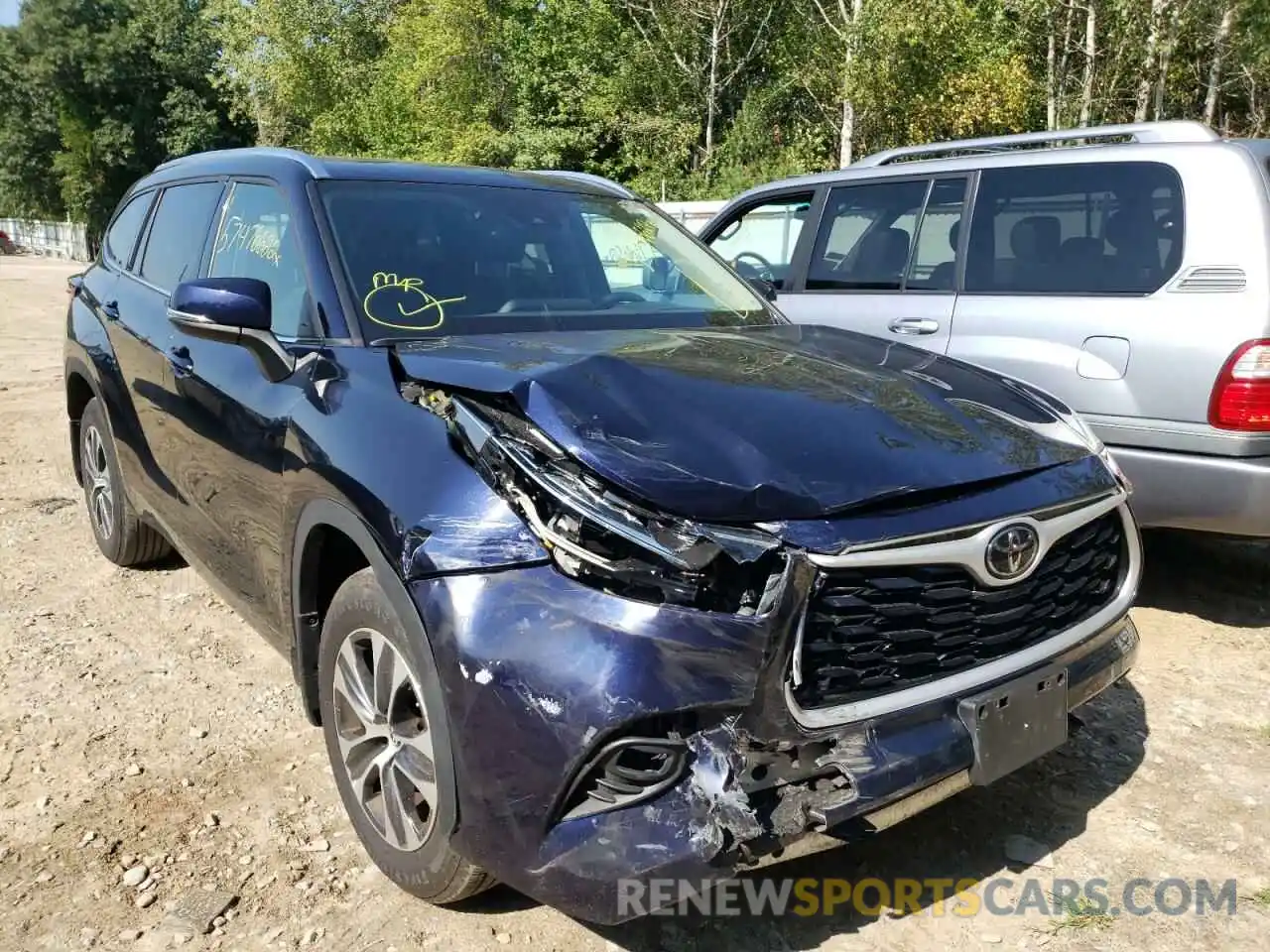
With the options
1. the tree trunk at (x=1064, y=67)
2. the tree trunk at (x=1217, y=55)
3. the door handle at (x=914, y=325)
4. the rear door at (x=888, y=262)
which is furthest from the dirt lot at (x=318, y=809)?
the tree trunk at (x=1064, y=67)

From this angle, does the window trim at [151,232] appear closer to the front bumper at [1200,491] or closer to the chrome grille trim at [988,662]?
the chrome grille trim at [988,662]

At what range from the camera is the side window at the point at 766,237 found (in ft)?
20.0

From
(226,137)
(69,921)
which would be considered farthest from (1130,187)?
(226,137)

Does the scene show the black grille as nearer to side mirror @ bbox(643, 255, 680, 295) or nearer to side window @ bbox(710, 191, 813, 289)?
side mirror @ bbox(643, 255, 680, 295)

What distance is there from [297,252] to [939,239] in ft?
11.0

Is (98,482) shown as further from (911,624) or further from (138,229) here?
(911,624)

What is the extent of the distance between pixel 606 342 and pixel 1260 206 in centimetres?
279

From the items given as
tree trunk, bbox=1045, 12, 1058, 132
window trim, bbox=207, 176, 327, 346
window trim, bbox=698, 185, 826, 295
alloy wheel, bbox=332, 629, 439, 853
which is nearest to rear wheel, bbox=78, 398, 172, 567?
window trim, bbox=207, 176, 327, 346

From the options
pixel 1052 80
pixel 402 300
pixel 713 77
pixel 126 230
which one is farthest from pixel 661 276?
pixel 713 77

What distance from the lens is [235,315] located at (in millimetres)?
2627

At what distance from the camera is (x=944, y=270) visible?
498 cm

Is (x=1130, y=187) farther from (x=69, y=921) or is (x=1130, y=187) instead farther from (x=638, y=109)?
(x=638, y=109)

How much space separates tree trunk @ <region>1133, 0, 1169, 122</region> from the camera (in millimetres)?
19391

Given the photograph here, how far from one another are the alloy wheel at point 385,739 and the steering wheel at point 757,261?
14.4 feet
